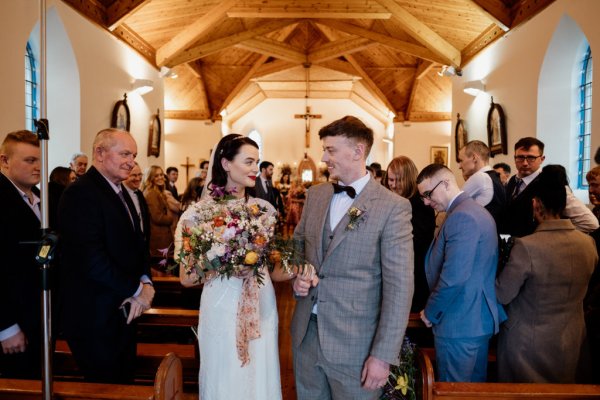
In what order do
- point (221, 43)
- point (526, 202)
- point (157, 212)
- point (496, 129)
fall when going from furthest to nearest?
point (221, 43) → point (496, 129) → point (157, 212) → point (526, 202)

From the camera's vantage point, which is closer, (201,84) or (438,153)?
(201,84)

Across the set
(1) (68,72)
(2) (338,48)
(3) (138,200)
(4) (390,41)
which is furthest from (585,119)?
(2) (338,48)

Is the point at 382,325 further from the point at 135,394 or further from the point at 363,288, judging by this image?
the point at 135,394

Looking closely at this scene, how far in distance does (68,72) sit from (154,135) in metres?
2.92

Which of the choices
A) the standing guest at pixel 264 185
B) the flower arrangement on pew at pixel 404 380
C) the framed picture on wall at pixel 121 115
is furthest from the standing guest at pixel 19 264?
the framed picture on wall at pixel 121 115

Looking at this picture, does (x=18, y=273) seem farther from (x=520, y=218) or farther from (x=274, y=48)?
(x=274, y=48)

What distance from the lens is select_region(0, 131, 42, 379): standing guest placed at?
216cm

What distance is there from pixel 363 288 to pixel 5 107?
4301 millimetres

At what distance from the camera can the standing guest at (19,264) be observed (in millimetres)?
2164

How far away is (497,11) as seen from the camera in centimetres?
675

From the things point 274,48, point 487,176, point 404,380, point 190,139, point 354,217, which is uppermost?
point 274,48

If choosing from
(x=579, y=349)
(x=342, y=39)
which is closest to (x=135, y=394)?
(x=579, y=349)

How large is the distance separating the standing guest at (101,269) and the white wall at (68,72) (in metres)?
2.90

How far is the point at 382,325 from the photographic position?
176 centimetres
